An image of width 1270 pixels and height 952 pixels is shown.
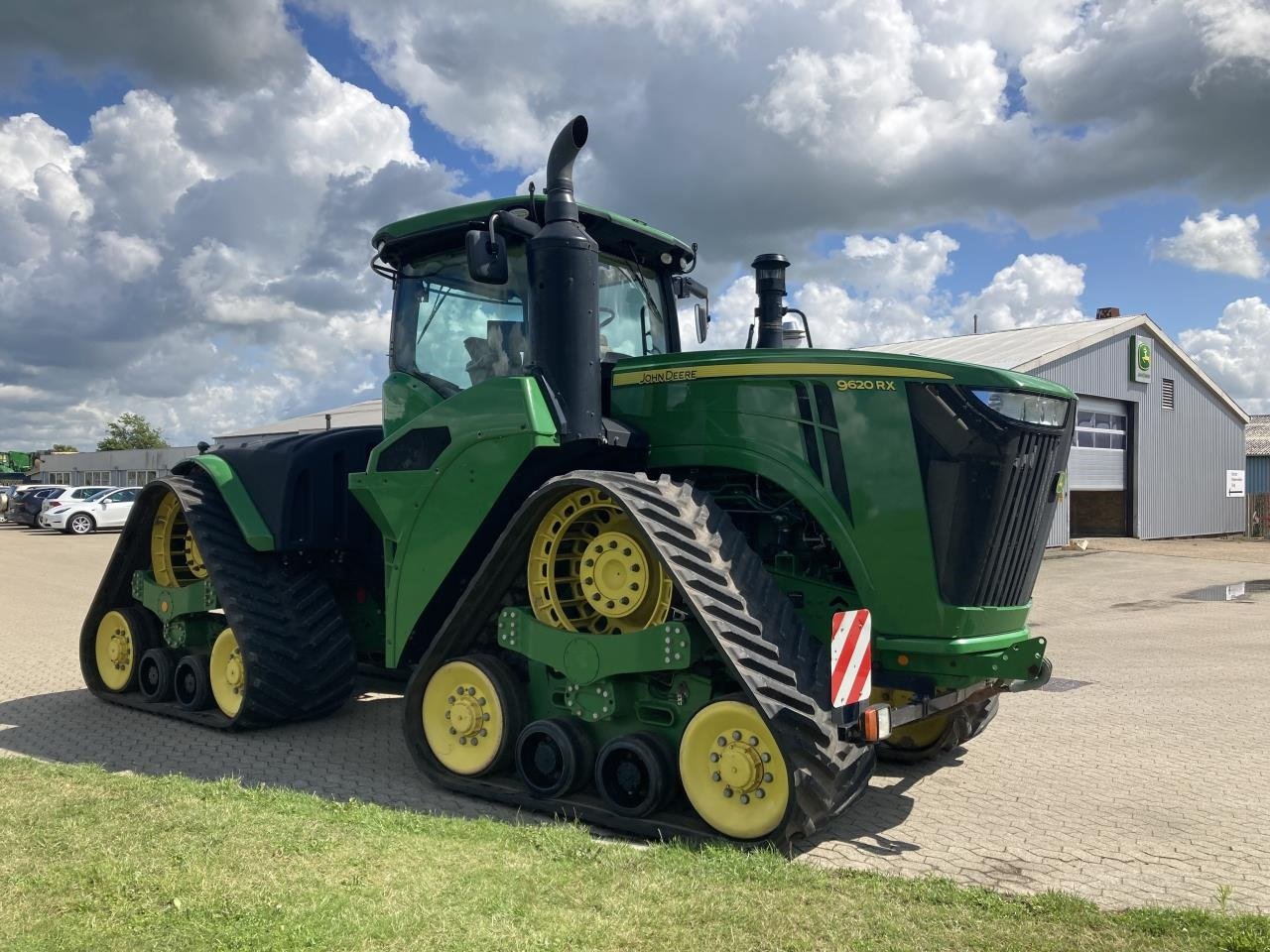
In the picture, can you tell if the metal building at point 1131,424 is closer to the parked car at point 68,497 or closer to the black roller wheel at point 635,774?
the black roller wheel at point 635,774

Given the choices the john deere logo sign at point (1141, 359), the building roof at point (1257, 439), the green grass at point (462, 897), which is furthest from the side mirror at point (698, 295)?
the building roof at point (1257, 439)

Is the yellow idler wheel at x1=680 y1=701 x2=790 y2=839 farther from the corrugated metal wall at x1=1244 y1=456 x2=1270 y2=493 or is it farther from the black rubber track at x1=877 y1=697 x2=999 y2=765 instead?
the corrugated metal wall at x1=1244 y1=456 x2=1270 y2=493

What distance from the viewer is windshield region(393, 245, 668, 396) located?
6367mm

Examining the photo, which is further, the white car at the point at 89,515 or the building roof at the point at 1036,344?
the white car at the point at 89,515

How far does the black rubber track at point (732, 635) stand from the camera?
183 inches

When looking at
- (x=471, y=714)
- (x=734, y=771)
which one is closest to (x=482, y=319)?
(x=471, y=714)

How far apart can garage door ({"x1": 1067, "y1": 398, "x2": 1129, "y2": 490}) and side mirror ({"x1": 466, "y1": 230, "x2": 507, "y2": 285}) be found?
23611mm

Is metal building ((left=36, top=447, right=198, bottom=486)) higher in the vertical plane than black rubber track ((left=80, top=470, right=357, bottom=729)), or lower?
higher

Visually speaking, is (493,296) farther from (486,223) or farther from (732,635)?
(732,635)

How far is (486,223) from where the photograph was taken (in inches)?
254

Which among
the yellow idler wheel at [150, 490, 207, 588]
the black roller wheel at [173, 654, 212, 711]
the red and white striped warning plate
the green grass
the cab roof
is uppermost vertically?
the cab roof

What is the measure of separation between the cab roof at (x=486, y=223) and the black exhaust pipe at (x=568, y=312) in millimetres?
560

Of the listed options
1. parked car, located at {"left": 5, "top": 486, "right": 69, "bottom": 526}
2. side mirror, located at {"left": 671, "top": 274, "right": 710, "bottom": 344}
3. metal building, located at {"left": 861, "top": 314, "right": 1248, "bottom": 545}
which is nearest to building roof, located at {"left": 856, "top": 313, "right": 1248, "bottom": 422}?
metal building, located at {"left": 861, "top": 314, "right": 1248, "bottom": 545}

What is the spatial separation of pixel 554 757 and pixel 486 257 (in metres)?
2.63
